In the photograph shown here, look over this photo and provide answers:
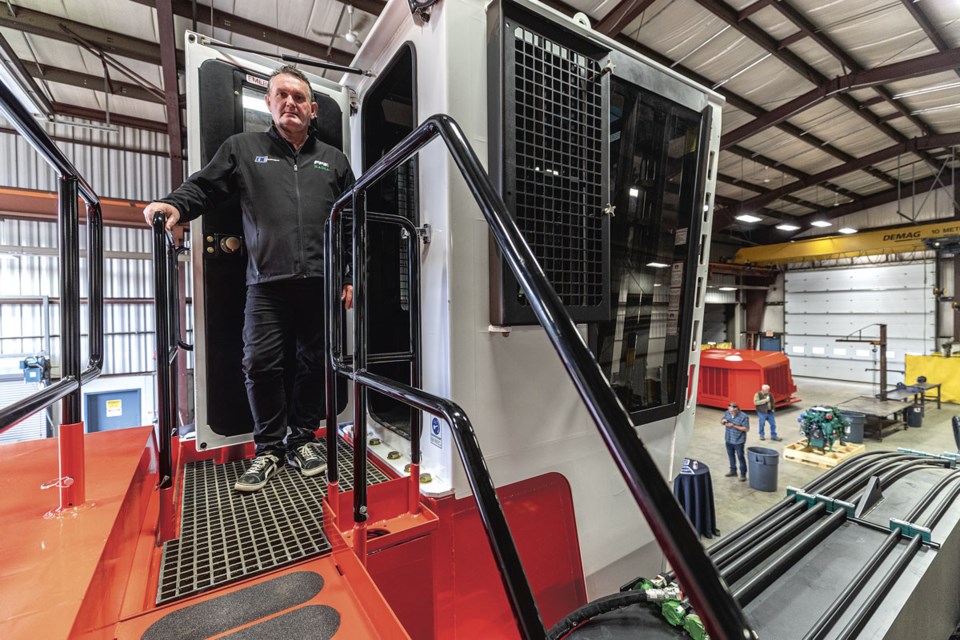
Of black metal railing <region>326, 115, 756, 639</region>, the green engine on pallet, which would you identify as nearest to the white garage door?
the green engine on pallet

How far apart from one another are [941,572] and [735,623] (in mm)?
2826

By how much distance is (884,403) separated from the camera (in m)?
8.19

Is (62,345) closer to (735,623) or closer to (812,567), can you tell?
(735,623)

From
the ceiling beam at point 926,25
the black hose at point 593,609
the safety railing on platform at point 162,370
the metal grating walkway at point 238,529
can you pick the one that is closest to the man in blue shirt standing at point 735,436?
the black hose at point 593,609

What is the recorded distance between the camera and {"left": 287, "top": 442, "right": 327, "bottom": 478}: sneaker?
6.47ft

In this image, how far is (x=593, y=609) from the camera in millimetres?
1621

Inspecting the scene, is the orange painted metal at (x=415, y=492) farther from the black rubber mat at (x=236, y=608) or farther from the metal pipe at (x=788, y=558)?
the metal pipe at (x=788, y=558)

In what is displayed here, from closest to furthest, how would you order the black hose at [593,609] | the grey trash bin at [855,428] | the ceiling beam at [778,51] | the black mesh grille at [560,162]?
the black hose at [593,609]
the black mesh grille at [560,162]
the ceiling beam at [778,51]
the grey trash bin at [855,428]

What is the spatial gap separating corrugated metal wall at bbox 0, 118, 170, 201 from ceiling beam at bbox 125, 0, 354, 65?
5.15 m

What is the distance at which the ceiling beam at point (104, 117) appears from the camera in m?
7.70

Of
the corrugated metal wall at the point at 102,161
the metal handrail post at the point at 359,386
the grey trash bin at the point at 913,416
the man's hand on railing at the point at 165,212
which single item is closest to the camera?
the metal handrail post at the point at 359,386

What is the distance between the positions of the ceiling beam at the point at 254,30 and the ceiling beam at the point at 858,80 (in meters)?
7.88

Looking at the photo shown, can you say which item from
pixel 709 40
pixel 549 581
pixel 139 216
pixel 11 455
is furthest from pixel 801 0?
pixel 139 216

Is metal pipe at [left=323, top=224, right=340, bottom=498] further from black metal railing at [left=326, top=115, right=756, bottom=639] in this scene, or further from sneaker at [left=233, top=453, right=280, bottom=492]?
sneaker at [left=233, top=453, right=280, bottom=492]
